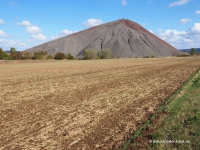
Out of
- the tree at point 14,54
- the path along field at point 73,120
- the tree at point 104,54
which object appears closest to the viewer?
the path along field at point 73,120

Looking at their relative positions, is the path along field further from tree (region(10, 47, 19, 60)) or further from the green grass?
tree (region(10, 47, 19, 60))

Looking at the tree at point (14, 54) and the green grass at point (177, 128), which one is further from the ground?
the tree at point (14, 54)

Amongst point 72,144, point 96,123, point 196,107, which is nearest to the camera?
point 72,144

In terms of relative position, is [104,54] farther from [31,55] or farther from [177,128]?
[177,128]

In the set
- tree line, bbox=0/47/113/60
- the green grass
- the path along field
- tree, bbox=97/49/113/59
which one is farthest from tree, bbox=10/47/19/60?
the green grass

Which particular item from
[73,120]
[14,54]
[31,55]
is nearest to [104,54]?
[31,55]

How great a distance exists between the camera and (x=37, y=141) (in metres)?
6.56

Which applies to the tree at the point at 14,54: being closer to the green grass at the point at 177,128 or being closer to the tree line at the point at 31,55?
the tree line at the point at 31,55

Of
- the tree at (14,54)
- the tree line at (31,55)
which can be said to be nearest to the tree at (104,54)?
the tree line at (31,55)

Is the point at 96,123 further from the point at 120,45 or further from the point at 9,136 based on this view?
the point at 120,45

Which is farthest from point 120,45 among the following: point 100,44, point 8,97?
point 8,97

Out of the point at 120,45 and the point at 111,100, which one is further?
the point at 120,45

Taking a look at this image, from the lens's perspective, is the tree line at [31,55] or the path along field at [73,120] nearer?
the path along field at [73,120]

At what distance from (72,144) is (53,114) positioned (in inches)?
133
